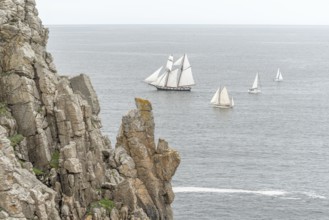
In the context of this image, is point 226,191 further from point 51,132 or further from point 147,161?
point 51,132

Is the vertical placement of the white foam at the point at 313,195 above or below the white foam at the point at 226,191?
above

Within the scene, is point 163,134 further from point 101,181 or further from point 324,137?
point 101,181

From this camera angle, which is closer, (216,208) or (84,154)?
(84,154)

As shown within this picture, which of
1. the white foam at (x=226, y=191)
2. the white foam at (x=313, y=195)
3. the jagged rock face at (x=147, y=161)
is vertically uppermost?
the jagged rock face at (x=147, y=161)

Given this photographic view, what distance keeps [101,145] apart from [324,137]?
126m

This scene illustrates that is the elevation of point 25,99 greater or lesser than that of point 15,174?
greater

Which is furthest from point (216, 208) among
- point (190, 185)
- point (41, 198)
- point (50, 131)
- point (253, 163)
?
point (41, 198)

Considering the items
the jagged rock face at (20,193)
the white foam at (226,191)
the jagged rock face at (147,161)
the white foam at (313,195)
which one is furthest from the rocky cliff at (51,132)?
the white foam at (313,195)

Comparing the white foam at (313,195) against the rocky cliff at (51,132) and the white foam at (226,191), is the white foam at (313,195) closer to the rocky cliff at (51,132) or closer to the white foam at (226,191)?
the white foam at (226,191)

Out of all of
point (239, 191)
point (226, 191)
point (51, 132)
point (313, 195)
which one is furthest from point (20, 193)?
point (313, 195)

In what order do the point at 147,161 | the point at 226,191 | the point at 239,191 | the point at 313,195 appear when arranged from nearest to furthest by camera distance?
the point at 147,161 < the point at 313,195 < the point at 226,191 < the point at 239,191

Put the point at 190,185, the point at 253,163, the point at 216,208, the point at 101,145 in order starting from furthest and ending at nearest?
the point at 253,163 < the point at 190,185 < the point at 216,208 < the point at 101,145

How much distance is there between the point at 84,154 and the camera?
202 feet

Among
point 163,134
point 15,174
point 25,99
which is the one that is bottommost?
point 163,134
